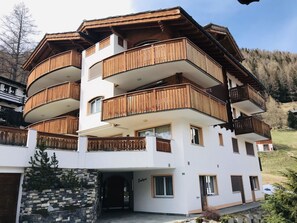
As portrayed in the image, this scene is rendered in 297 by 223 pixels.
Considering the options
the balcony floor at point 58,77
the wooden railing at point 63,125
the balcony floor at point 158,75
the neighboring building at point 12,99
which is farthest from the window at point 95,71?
Answer: the neighboring building at point 12,99

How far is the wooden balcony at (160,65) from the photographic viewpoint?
14.9 meters

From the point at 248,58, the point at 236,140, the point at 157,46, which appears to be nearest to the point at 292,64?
the point at 248,58

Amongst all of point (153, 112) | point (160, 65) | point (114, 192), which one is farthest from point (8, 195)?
point (160, 65)

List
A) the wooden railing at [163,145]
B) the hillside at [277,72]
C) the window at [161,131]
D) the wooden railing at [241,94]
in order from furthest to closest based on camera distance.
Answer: the hillside at [277,72], the wooden railing at [241,94], the window at [161,131], the wooden railing at [163,145]

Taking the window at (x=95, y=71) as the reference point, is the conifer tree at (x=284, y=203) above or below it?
below

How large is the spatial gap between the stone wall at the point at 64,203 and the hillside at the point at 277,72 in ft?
282

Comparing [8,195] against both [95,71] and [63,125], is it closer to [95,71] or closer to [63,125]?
[63,125]

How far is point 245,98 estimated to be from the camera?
21.9 meters

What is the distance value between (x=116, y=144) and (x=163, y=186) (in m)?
4.06

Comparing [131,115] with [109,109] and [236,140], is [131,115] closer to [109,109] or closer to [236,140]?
[109,109]

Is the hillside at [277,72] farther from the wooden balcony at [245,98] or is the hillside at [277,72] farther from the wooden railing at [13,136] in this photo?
the wooden railing at [13,136]

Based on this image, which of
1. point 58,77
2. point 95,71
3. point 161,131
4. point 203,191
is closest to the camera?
point 203,191

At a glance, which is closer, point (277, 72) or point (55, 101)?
point (55, 101)

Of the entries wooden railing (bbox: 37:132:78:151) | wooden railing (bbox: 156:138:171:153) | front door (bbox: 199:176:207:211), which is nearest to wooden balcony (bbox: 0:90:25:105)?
wooden railing (bbox: 37:132:78:151)
